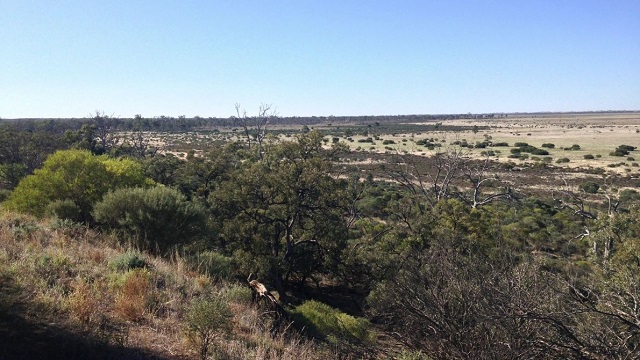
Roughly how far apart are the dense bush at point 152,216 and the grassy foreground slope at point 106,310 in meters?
4.54

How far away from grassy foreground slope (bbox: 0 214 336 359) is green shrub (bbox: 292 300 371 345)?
271 cm

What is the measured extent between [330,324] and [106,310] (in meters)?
6.83

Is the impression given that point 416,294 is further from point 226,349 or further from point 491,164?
point 491,164

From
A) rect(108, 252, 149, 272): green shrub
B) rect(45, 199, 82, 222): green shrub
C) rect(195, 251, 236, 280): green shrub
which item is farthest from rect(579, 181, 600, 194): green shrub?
rect(108, 252, 149, 272): green shrub

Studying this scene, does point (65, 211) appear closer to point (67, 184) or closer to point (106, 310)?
point (67, 184)

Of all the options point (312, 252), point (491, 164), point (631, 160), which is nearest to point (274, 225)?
point (312, 252)

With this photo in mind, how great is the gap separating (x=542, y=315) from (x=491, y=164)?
58237mm

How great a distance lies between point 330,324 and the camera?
11.3m

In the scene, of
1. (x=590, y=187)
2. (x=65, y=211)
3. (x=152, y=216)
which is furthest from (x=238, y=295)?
(x=590, y=187)

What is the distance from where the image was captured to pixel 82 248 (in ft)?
26.9

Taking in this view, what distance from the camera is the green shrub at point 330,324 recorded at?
396 inches

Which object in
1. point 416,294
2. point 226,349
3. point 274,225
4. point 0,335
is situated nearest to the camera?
point 0,335

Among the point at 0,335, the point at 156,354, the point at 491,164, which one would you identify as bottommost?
the point at 491,164

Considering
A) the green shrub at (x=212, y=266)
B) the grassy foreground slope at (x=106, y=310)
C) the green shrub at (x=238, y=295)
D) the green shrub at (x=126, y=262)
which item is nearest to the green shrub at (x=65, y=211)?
the green shrub at (x=212, y=266)
